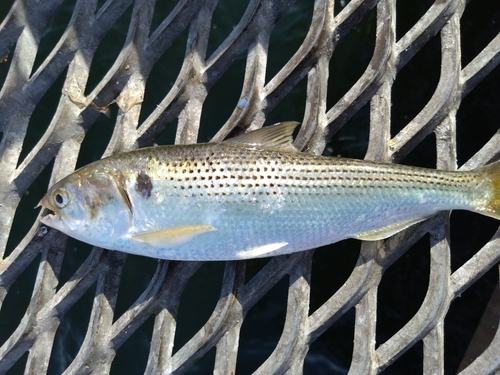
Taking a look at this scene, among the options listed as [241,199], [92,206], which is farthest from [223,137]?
[92,206]

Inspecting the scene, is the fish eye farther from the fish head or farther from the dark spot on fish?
the dark spot on fish

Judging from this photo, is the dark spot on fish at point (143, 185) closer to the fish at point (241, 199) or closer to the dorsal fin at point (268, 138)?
the fish at point (241, 199)

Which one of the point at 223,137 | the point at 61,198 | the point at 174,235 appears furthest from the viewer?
the point at 223,137

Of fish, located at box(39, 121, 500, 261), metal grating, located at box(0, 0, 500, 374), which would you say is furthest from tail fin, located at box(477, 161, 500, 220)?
metal grating, located at box(0, 0, 500, 374)

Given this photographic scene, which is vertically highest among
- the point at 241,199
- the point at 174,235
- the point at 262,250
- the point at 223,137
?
the point at 223,137

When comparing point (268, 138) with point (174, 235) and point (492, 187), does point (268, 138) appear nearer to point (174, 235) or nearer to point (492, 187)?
point (174, 235)
